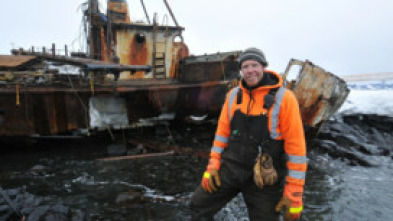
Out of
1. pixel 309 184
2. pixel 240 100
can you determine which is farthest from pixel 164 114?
pixel 240 100

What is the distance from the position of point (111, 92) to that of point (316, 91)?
4.80m

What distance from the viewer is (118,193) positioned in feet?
12.5

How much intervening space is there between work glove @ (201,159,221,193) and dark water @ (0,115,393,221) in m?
1.11

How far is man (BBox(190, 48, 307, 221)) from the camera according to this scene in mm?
1869

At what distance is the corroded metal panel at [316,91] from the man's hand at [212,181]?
12.8ft

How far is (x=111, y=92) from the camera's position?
5.55 m

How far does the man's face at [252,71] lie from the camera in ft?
6.50

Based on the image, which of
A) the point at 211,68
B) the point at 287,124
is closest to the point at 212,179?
the point at 287,124

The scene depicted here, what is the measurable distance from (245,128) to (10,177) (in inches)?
184

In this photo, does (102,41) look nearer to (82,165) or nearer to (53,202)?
(82,165)

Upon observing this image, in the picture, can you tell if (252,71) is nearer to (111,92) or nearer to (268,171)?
(268,171)

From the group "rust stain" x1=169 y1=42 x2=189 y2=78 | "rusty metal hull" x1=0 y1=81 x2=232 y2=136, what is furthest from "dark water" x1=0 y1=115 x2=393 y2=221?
"rust stain" x1=169 y1=42 x2=189 y2=78

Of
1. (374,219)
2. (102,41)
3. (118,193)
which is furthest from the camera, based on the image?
(102,41)

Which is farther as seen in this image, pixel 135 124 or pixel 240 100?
pixel 135 124
